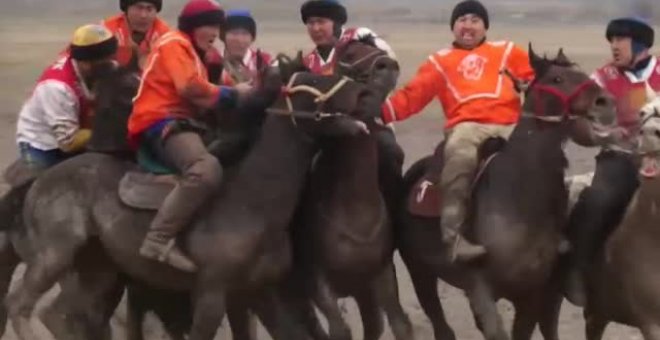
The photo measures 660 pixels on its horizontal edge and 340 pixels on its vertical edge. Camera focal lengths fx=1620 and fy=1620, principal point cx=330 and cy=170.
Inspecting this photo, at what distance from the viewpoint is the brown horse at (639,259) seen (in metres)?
9.76

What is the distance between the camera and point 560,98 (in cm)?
1041

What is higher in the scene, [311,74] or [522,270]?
[311,74]

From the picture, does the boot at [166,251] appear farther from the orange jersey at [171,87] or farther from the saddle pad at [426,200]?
the saddle pad at [426,200]

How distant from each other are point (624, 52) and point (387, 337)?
3576 mm

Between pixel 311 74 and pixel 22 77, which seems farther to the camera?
pixel 22 77

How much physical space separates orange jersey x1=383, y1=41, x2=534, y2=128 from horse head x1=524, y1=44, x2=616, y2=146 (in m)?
0.56

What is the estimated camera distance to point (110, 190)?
36.3ft

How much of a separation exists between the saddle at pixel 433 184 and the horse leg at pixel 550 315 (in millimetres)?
971

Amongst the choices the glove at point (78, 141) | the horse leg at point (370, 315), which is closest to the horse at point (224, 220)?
the glove at point (78, 141)

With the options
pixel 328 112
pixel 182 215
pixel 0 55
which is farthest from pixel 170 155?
pixel 0 55

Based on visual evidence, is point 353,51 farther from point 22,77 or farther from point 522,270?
point 22,77

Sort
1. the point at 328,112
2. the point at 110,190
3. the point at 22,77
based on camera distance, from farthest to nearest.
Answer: the point at 22,77 → the point at 110,190 → the point at 328,112

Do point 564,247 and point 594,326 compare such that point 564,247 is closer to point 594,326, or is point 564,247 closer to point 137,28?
point 594,326

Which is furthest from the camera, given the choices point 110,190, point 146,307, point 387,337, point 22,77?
point 22,77
